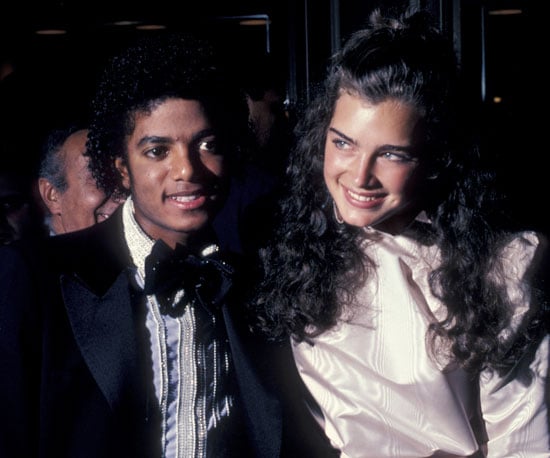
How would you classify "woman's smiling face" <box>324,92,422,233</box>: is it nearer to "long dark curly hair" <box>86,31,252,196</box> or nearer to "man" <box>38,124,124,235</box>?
"long dark curly hair" <box>86,31,252,196</box>

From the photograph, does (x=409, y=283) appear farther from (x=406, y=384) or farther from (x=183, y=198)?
(x=183, y=198)

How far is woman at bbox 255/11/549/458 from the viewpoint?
1916 mm

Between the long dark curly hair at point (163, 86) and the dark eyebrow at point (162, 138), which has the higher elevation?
the long dark curly hair at point (163, 86)

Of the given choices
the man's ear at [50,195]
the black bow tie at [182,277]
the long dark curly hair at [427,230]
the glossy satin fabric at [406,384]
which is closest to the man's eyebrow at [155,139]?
the black bow tie at [182,277]

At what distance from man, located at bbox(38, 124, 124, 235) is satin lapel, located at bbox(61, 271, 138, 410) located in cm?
101

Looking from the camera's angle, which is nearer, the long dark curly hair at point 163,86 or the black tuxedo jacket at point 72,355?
the black tuxedo jacket at point 72,355

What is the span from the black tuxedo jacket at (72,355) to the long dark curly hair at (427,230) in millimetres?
403

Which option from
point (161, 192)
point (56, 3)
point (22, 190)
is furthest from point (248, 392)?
point (56, 3)

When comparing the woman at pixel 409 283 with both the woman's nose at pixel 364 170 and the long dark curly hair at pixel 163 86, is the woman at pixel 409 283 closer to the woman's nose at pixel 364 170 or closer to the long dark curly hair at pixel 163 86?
the woman's nose at pixel 364 170

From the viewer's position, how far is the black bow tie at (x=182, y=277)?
1.84 metres

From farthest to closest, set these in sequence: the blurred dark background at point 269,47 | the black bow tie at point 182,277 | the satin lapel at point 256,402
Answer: the blurred dark background at point 269,47 < the satin lapel at point 256,402 < the black bow tie at point 182,277

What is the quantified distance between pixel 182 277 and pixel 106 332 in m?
0.22

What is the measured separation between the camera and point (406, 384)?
200 cm

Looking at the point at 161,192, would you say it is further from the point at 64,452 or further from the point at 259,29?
the point at 259,29
